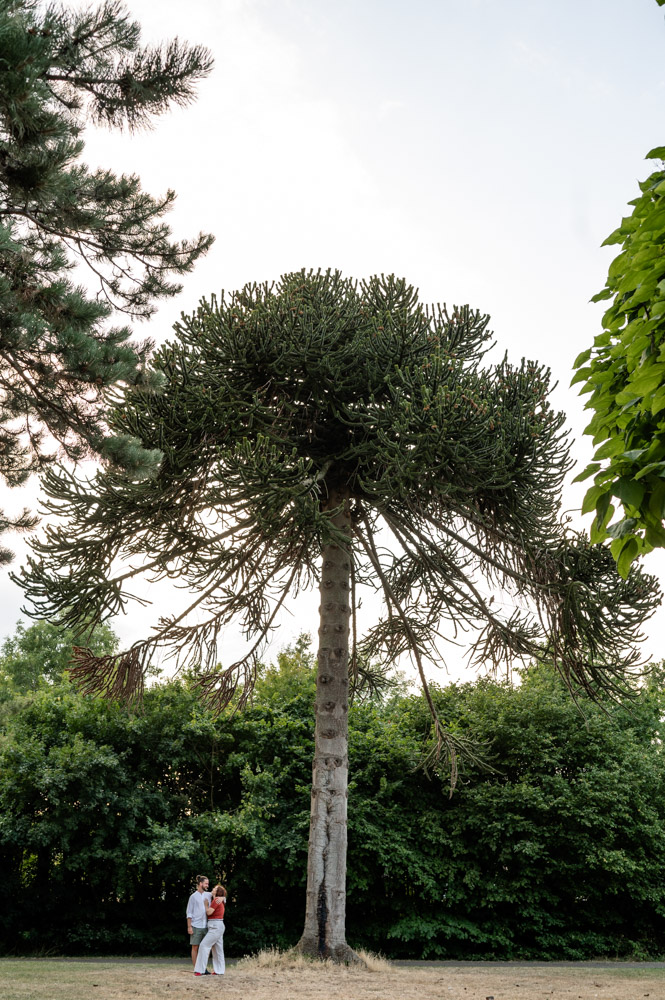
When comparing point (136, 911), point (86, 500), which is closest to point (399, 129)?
point (86, 500)

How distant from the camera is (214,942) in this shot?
9406 millimetres

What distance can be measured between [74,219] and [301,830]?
1070cm

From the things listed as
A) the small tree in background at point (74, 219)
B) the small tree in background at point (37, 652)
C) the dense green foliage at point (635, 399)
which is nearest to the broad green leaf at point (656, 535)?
the dense green foliage at point (635, 399)

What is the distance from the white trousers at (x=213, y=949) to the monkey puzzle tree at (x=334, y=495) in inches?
43.2

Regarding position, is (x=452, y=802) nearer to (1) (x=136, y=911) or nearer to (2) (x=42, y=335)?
(1) (x=136, y=911)

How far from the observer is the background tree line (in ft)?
43.1

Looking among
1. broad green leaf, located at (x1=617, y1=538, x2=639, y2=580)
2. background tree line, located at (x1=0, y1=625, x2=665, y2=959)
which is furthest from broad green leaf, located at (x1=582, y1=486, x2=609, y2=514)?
background tree line, located at (x1=0, y1=625, x2=665, y2=959)

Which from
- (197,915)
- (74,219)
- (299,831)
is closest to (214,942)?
(197,915)

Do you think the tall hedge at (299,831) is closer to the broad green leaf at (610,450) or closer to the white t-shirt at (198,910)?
the white t-shirt at (198,910)

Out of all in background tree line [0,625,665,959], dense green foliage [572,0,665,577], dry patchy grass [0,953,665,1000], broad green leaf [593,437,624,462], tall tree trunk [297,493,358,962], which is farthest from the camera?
background tree line [0,625,665,959]

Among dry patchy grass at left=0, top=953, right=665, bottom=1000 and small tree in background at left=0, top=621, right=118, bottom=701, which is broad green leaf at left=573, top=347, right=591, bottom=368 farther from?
small tree in background at left=0, top=621, right=118, bottom=701

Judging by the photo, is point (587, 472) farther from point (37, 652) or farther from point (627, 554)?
point (37, 652)

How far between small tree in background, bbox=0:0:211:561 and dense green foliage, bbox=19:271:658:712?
2.12 meters

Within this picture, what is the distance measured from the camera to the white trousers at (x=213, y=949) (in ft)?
30.1
